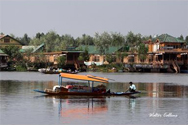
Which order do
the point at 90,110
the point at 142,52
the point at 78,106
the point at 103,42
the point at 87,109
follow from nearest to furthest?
the point at 90,110
the point at 87,109
the point at 78,106
the point at 142,52
the point at 103,42

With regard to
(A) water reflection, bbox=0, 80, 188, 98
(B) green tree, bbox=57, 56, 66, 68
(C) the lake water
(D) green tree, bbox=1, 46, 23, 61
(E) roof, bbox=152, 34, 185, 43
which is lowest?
(C) the lake water

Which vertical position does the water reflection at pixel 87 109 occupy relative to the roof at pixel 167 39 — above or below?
below

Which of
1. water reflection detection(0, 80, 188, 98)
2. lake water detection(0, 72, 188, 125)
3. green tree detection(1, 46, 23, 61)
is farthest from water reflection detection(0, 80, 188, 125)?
green tree detection(1, 46, 23, 61)

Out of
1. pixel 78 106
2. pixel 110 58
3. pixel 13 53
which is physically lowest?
pixel 78 106

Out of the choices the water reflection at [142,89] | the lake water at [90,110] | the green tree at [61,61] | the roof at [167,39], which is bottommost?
the lake water at [90,110]

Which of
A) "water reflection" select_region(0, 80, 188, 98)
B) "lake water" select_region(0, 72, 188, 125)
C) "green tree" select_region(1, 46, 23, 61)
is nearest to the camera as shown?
"lake water" select_region(0, 72, 188, 125)

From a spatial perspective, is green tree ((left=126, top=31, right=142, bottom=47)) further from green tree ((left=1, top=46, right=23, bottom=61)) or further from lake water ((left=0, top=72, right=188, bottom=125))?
lake water ((left=0, top=72, right=188, bottom=125))

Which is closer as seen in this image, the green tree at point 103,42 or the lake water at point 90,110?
the lake water at point 90,110

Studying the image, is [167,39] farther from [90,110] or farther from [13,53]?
[90,110]

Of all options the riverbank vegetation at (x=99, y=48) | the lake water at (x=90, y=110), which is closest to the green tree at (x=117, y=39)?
the riverbank vegetation at (x=99, y=48)

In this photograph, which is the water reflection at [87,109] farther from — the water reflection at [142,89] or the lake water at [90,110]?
the water reflection at [142,89]

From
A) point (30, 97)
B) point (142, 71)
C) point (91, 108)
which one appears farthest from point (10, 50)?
point (91, 108)

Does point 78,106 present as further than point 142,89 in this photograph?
No

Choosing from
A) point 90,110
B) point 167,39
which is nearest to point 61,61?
point 167,39
